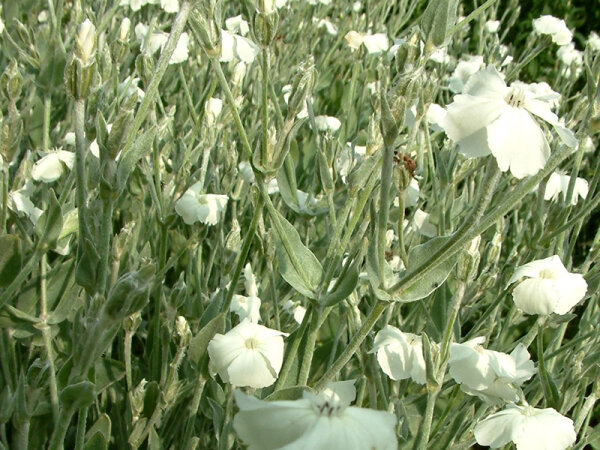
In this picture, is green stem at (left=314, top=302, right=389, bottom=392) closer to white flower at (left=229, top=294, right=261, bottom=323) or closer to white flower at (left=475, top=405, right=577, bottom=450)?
white flower at (left=475, top=405, right=577, bottom=450)

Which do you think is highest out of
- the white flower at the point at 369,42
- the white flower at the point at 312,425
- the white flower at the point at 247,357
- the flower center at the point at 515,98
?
the flower center at the point at 515,98

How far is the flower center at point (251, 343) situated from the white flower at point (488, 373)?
305 millimetres

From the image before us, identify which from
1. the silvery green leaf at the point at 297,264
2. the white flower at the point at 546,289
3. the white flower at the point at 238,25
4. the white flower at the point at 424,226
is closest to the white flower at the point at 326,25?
the white flower at the point at 238,25

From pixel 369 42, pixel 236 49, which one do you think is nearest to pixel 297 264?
pixel 236 49

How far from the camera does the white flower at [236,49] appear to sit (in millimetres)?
1628

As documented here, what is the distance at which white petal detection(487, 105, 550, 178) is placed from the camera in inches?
32.4

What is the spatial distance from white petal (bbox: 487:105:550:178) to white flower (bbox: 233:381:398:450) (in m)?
0.32

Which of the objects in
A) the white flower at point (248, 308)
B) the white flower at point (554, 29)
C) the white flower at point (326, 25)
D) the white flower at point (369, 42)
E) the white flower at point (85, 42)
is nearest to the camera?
the white flower at point (85, 42)

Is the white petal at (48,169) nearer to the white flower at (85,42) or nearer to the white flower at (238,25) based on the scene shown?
the white flower at (85,42)

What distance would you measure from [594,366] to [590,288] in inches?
6.8

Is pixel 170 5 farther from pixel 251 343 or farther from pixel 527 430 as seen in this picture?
pixel 527 430

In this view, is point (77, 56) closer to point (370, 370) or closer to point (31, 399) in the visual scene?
point (31, 399)

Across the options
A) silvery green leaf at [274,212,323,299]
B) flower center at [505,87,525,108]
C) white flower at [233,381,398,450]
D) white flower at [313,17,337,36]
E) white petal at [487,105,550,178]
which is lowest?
white flower at [313,17,337,36]

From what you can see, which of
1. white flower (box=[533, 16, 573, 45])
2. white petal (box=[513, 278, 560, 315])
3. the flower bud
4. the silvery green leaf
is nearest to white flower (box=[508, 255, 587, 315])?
white petal (box=[513, 278, 560, 315])
